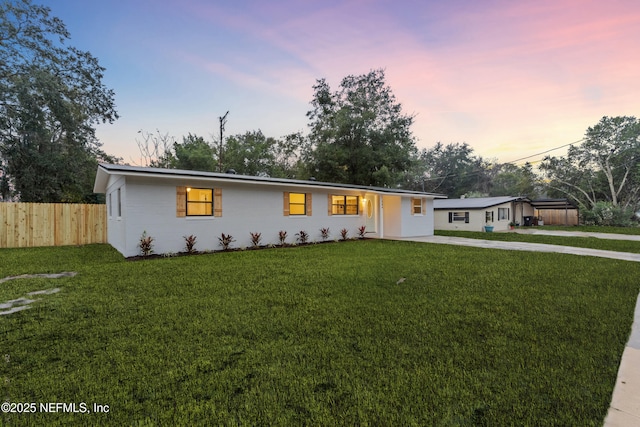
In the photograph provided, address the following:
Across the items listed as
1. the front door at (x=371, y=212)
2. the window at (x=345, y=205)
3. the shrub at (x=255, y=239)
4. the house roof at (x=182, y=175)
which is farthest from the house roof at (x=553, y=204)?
the shrub at (x=255, y=239)

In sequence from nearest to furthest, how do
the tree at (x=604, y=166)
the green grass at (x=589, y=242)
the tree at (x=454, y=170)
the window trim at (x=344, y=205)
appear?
1. the green grass at (x=589, y=242)
2. the window trim at (x=344, y=205)
3. the tree at (x=604, y=166)
4. the tree at (x=454, y=170)

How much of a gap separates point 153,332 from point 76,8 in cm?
1464

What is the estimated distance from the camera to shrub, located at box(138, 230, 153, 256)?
26.9 ft

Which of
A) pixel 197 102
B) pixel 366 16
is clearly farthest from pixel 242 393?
pixel 197 102

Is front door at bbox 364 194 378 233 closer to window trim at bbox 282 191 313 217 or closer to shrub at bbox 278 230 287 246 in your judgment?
window trim at bbox 282 191 313 217

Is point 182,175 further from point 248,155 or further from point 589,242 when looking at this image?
point 248,155

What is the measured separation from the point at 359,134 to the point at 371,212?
32.0 feet

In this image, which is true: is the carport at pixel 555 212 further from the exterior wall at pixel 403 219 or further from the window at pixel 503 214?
the exterior wall at pixel 403 219

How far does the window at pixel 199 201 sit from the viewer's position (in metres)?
9.37

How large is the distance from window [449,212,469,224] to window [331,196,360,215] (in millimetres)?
10106

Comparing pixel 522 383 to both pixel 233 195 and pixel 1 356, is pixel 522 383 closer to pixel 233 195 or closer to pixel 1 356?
pixel 1 356

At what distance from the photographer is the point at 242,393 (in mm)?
2047

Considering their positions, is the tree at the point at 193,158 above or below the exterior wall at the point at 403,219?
above

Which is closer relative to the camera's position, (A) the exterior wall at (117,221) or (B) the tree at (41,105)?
(A) the exterior wall at (117,221)
